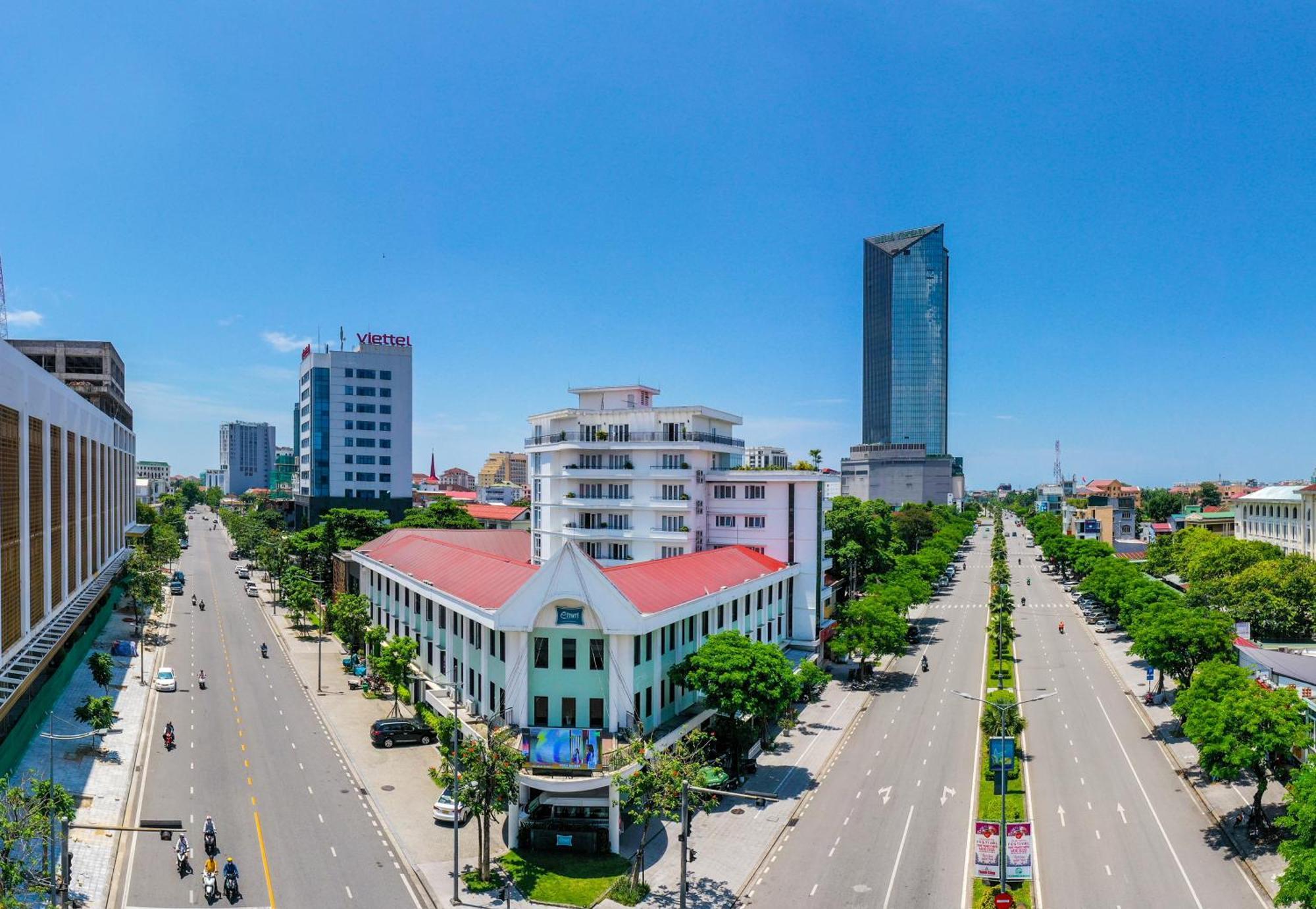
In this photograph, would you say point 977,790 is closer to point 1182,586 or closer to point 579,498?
point 579,498

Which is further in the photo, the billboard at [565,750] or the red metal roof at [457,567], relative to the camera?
the red metal roof at [457,567]

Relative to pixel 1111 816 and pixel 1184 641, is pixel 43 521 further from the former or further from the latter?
pixel 1184 641

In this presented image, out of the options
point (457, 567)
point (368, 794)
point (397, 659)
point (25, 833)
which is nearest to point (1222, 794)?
point (368, 794)

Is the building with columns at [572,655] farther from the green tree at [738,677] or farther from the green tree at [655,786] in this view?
the green tree at [738,677]

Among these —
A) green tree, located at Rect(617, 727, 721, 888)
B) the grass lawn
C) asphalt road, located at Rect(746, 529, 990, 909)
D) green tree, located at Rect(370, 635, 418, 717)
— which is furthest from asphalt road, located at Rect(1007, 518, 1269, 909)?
green tree, located at Rect(370, 635, 418, 717)

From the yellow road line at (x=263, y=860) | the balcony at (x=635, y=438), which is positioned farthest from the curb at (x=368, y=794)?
the balcony at (x=635, y=438)

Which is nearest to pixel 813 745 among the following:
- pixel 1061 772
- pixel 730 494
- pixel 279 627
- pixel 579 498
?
pixel 1061 772

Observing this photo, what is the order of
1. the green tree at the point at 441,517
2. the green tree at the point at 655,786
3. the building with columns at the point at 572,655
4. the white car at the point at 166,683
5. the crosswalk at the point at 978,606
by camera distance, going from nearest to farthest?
the green tree at the point at 655,786, the building with columns at the point at 572,655, the white car at the point at 166,683, the crosswalk at the point at 978,606, the green tree at the point at 441,517

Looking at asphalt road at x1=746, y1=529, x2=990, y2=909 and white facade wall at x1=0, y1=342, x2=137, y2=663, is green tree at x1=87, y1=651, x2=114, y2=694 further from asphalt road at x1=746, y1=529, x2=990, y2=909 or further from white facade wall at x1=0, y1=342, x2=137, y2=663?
asphalt road at x1=746, y1=529, x2=990, y2=909
